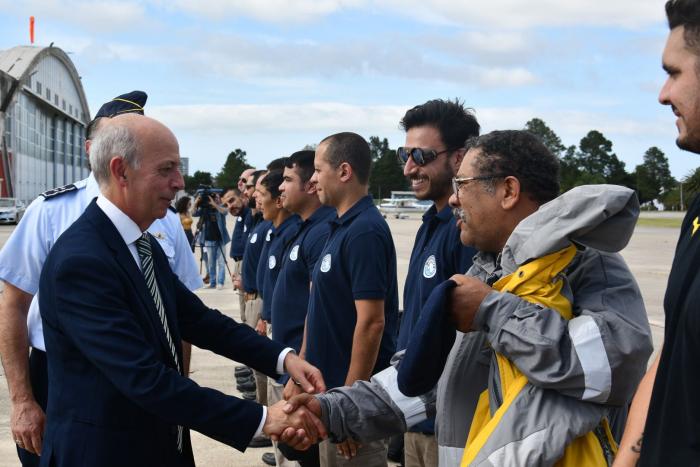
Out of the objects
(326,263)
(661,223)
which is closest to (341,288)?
(326,263)

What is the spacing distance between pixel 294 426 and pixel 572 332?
1.37 meters

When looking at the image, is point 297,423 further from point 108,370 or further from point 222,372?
point 222,372

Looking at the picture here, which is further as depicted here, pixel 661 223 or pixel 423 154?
pixel 661 223

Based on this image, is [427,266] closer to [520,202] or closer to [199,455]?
[520,202]

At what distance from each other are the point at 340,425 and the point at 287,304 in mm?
2181

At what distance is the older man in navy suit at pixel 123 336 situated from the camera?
265 centimetres

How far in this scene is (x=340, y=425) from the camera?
10.5ft

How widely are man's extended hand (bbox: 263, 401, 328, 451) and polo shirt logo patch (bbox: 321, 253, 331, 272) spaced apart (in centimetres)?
121

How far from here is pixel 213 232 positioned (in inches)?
623

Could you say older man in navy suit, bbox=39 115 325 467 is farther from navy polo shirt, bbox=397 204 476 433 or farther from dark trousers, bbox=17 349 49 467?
navy polo shirt, bbox=397 204 476 433

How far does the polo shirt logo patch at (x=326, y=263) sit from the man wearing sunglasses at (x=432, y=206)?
18.4 inches

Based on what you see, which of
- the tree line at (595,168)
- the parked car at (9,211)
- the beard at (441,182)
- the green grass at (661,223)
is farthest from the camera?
the tree line at (595,168)

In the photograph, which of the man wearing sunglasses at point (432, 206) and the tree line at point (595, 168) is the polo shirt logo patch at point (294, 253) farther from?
the tree line at point (595, 168)

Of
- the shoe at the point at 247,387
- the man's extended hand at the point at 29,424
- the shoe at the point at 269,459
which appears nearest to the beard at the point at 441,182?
the man's extended hand at the point at 29,424
